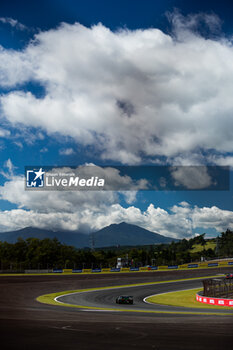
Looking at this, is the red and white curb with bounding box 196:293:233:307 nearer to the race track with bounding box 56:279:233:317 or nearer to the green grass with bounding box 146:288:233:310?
the green grass with bounding box 146:288:233:310

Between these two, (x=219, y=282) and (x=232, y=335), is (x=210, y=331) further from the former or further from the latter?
(x=219, y=282)

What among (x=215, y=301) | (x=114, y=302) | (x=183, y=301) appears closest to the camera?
(x=215, y=301)

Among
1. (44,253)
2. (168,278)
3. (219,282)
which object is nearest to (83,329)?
(219,282)

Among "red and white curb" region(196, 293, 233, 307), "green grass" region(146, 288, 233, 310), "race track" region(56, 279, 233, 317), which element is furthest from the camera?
"green grass" region(146, 288, 233, 310)

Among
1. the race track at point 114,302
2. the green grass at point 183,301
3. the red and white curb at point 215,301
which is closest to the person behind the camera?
the race track at point 114,302

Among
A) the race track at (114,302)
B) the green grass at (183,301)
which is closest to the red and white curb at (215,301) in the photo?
the green grass at (183,301)

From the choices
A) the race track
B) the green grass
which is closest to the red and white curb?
the green grass

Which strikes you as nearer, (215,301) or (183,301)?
(215,301)

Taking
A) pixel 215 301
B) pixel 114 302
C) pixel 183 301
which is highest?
pixel 215 301

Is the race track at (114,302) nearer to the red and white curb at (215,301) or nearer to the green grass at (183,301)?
the green grass at (183,301)

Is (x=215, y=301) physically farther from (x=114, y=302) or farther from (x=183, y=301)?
(x=114, y=302)

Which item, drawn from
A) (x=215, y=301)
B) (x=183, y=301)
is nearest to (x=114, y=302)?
(x=183, y=301)

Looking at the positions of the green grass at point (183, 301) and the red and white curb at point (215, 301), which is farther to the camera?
the green grass at point (183, 301)

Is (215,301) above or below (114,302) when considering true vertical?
above
